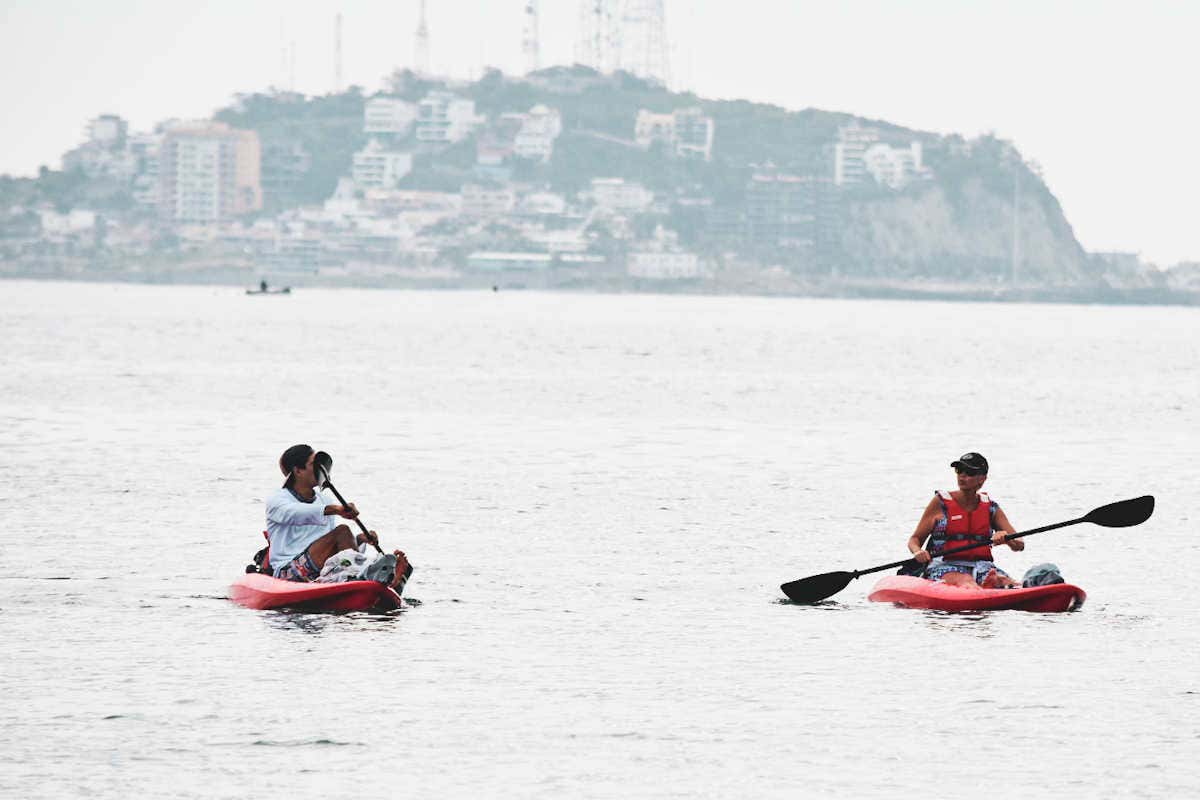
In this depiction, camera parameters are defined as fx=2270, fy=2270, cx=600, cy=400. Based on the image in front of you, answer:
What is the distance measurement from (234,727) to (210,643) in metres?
3.63

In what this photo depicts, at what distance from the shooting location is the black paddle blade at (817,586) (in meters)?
22.1

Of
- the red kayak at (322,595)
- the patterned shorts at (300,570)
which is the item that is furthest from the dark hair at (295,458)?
the red kayak at (322,595)

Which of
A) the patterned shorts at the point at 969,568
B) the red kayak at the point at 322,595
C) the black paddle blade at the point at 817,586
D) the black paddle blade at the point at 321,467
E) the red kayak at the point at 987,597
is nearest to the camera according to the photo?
the black paddle blade at the point at 321,467

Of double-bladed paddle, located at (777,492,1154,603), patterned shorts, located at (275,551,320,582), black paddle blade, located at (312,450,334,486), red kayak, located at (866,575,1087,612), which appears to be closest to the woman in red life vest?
red kayak, located at (866,575,1087,612)

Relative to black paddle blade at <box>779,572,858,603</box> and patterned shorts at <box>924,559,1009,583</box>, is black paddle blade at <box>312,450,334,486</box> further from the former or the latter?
patterned shorts at <box>924,559,1009,583</box>

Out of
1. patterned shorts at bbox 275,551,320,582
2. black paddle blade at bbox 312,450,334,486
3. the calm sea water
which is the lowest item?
the calm sea water

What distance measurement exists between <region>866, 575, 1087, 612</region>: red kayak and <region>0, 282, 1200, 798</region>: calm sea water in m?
0.18

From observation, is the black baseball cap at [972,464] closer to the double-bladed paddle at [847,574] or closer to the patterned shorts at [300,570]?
the double-bladed paddle at [847,574]

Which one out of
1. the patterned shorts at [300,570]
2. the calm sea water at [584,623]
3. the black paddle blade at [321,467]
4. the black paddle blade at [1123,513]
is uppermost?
the black paddle blade at [321,467]

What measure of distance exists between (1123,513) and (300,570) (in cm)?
814

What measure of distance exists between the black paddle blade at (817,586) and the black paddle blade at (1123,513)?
2.49 metres

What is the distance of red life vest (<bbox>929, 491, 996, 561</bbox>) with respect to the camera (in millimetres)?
20438

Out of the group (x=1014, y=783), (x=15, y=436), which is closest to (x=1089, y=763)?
(x=1014, y=783)

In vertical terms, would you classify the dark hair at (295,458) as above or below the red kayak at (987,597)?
above
